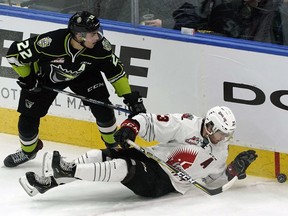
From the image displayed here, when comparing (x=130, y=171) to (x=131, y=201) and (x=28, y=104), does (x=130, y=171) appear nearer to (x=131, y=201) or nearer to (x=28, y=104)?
(x=131, y=201)

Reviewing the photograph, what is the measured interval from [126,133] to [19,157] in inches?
39.2

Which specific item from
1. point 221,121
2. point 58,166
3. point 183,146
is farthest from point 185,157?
point 58,166

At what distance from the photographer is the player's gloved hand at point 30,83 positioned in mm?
3715

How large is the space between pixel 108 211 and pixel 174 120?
23.0 inches

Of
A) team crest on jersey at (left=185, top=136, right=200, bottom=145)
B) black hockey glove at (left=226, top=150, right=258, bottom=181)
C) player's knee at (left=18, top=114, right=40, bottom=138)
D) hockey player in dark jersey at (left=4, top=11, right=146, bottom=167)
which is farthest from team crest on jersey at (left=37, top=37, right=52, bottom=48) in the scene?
black hockey glove at (left=226, top=150, right=258, bottom=181)

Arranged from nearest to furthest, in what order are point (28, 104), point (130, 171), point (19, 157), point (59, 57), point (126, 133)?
1. point (126, 133)
2. point (130, 171)
3. point (59, 57)
4. point (28, 104)
5. point (19, 157)

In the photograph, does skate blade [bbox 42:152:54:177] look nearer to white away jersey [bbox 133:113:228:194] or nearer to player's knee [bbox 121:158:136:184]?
player's knee [bbox 121:158:136:184]

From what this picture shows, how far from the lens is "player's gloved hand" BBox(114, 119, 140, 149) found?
3342 millimetres

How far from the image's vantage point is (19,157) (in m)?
4.07

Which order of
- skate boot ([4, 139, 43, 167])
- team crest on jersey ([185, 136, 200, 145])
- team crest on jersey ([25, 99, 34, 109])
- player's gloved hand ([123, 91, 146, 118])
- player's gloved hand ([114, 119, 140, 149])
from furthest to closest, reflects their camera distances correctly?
skate boot ([4, 139, 43, 167]) < team crest on jersey ([25, 99, 34, 109]) < player's gloved hand ([123, 91, 146, 118]) < team crest on jersey ([185, 136, 200, 145]) < player's gloved hand ([114, 119, 140, 149])

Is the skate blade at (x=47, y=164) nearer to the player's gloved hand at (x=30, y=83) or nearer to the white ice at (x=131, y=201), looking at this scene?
the white ice at (x=131, y=201)

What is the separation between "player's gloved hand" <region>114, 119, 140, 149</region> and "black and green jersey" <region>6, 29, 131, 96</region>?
0.46 metres

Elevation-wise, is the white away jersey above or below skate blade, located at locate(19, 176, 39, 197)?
above

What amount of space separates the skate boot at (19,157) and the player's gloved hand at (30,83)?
45cm
